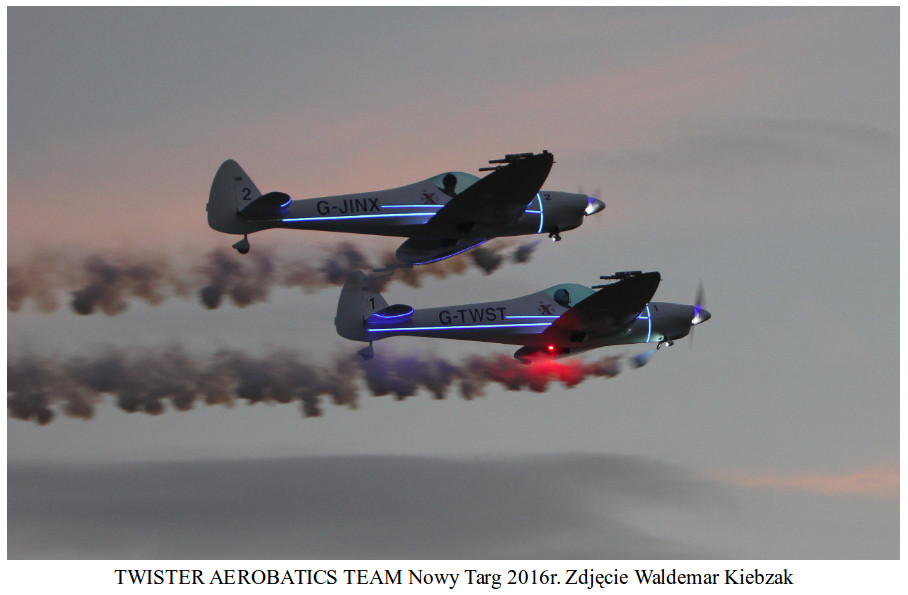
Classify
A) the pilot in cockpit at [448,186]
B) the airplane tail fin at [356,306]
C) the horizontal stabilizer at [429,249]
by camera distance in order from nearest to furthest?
1. the pilot in cockpit at [448,186]
2. the airplane tail fin at [356,306]
3. the horizontal stabilizer at [429,249]

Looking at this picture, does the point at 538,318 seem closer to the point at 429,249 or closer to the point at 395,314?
the point at 429,249

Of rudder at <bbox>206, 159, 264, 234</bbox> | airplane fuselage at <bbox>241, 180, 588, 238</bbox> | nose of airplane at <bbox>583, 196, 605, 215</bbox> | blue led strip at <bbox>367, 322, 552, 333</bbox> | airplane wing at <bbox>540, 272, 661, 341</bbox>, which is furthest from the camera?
nose of airplane at <bbox>583, 196, 605, 215</bbox>

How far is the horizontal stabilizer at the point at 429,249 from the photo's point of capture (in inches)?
→ 2918

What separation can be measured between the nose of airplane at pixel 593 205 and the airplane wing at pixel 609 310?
3.41 metres

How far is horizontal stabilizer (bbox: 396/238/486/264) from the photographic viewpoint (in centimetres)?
7412

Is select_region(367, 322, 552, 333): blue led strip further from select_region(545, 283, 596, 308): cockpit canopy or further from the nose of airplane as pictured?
the nose of airplane

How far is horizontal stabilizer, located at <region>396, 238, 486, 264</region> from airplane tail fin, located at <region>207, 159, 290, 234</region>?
198 inches

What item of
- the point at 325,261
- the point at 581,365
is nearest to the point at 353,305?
the point at 325,261

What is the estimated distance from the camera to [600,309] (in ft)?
241

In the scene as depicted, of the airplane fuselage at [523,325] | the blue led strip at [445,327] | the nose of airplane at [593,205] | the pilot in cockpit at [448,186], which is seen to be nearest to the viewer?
the blue led strip at [445,327]

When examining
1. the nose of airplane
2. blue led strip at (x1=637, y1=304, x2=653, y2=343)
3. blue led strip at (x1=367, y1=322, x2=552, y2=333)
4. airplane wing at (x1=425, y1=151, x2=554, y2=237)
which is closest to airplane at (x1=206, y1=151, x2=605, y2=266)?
airplane wing at (x1=425, y1=151, x2=554, y2=237)

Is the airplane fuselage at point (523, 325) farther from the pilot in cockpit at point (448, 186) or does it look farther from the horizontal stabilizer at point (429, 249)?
the pilot in cockpit at point (448, 186)

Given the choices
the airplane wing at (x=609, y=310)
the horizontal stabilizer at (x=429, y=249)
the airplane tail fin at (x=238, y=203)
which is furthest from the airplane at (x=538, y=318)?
the airplane tail fin at (x=238, y=203)

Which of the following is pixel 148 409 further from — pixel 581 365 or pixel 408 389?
pixel 581 365
